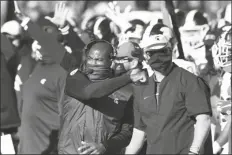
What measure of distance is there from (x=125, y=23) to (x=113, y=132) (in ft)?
14.5

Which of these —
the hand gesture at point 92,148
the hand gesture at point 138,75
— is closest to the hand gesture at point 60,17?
the hand gesture at point 92,148

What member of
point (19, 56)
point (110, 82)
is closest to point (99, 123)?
point (110, 82)

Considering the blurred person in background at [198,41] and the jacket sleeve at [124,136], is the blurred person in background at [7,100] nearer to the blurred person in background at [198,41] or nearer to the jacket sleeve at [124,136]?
the blurred person in background at [198,41]

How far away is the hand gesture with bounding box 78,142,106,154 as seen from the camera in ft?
29.6

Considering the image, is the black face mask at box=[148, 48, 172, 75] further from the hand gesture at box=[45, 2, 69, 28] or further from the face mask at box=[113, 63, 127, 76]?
the hand gesture at box=[45, 2, 69, 28]

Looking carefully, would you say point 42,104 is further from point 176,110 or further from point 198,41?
point 176,110

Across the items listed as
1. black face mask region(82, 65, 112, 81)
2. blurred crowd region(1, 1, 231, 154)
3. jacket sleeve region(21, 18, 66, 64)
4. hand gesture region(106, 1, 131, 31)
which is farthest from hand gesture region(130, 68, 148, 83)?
hand gesture region(106, 1, 131, 31)

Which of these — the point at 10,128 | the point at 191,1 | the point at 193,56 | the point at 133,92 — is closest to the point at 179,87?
the point at 133,92

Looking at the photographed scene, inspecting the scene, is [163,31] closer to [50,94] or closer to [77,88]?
[77,88]

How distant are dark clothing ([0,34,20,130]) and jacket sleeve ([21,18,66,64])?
2.46ft

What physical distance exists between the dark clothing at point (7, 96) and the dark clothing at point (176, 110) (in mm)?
4725

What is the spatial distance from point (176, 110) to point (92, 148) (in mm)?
890

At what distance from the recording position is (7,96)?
13.5 m

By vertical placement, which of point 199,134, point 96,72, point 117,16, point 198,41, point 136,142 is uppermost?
point 117,16
